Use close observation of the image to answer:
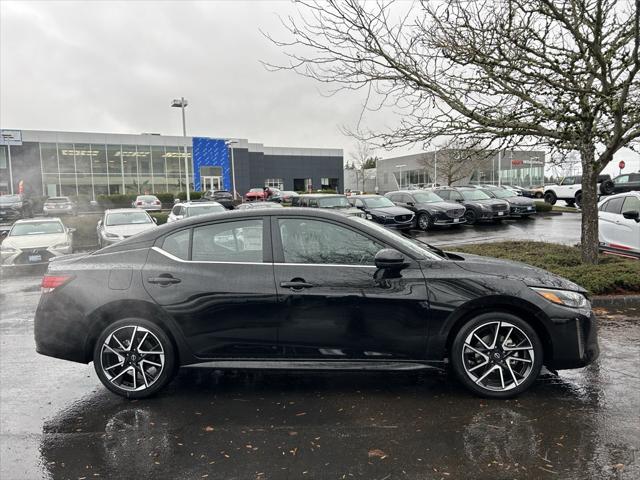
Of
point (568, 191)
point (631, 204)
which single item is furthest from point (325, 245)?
point (568, 191)

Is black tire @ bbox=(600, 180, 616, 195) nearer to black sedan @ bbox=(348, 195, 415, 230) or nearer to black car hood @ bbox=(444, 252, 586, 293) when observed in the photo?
black sedan @ bbox=(348, 195, 415, 230)

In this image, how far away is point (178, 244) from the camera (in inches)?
166

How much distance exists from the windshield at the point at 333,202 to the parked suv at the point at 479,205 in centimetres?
543

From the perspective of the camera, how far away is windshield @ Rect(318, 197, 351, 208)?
18984 millimetres

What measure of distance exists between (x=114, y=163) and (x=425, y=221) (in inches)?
1772

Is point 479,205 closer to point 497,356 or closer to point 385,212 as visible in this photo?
point 385,212

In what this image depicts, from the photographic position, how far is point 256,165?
66.3 metres

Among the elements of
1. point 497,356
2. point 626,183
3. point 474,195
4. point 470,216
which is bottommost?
point 497,356

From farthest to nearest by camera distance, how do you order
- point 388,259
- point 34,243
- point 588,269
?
point 34,243, point 588,269, point 388,259

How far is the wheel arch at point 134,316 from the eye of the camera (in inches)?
159

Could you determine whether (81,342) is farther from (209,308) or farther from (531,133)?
(531,133)

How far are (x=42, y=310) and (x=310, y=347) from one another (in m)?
2.40

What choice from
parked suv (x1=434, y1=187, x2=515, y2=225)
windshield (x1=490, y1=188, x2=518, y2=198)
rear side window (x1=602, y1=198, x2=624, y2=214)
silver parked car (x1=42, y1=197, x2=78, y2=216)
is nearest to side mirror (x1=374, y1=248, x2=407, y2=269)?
rear side window (x1=602, y1=198, x2=624, y2=214)

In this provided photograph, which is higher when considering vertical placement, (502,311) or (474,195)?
(474,195)
